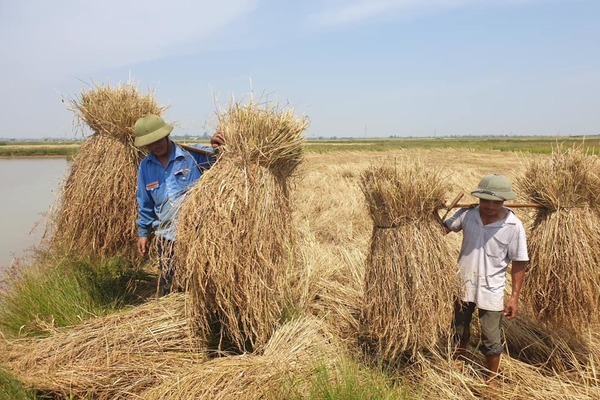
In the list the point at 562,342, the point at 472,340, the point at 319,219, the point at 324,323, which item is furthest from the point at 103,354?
the point at 319,219

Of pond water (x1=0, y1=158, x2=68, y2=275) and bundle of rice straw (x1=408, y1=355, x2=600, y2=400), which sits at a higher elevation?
bundle of rice straw (x1=408, y1=355, x2=600, y2=400)

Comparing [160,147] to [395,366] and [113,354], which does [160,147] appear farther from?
[395,366]

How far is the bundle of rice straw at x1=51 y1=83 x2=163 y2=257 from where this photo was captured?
373 cm

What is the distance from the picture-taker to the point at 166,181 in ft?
11.4

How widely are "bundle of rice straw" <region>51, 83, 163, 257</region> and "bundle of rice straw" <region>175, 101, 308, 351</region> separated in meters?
1.11

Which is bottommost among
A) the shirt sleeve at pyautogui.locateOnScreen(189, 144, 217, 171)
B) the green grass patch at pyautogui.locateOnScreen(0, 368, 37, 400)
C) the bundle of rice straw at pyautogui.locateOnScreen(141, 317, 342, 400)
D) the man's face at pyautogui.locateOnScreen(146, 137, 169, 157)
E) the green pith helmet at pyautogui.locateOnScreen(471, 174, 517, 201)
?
the green grass patch at pyautogui.locateOnScreen(0, 368, 37, 400)

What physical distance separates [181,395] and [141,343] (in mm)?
708

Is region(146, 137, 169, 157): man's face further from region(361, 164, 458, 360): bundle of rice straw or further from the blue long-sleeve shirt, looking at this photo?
region(361, 164, 458, 360): bundle of rice straw

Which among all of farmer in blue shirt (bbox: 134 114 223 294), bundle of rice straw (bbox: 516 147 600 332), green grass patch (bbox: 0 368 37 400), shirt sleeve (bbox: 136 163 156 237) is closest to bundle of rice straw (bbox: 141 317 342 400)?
green grass patch (bbox: 0 368 37 400)

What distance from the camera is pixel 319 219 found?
24.7ft

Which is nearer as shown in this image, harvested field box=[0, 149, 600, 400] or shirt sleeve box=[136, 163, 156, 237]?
harvested field box=[0, 149, 600, 400]

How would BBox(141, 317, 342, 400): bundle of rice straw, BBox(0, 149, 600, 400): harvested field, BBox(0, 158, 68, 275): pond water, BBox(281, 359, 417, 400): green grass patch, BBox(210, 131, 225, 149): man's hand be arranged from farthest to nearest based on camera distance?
1. BBox(0, 158, 68, 275): pond water
2. BBox(210, 131, 225, 149): man's hand
3. BBox(0, 149, 600, 400): harvested field
4. BBox(141, 317, 342, 400): bundle of rice straw
5. BBox(281, 359, 417, 400): green grass patch

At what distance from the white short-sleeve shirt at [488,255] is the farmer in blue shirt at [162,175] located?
6.27 feet

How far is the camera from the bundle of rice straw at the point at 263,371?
2.53m
